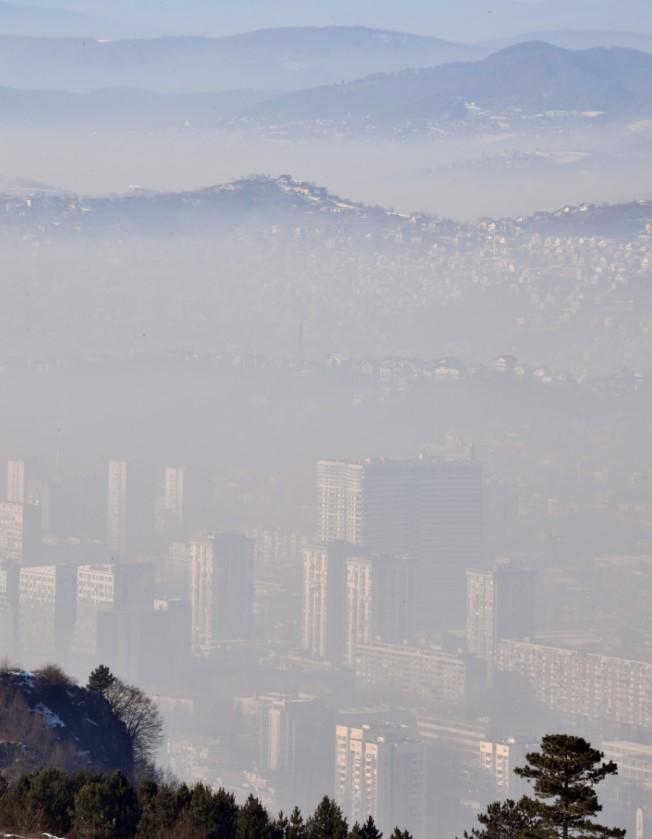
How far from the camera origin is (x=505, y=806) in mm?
10531

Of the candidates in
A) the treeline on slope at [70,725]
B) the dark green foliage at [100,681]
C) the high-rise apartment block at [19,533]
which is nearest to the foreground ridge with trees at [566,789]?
the treeline on slope at [70,725]

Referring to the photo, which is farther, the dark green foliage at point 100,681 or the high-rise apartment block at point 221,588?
the high-rise apartment block at point 221,588

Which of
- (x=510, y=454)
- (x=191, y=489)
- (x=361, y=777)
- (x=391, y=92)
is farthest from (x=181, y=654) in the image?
(x=391, y=92)

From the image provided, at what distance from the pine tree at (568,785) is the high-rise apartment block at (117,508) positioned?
7289 cm

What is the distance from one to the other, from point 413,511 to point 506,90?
186ft

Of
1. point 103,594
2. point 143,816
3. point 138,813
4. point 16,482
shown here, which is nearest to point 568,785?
point 143,816

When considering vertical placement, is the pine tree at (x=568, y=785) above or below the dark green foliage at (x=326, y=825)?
above

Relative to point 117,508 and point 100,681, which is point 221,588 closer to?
point 117,508

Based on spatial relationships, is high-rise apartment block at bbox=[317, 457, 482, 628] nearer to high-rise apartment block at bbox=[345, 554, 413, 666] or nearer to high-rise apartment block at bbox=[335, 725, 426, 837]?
high-rise apartment block at bbox=[345, 554, 413, 666]

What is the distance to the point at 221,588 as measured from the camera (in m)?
74.3

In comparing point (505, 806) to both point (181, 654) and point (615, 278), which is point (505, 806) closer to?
point (181, 654)

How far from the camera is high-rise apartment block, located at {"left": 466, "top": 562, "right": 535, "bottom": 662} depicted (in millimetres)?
67500

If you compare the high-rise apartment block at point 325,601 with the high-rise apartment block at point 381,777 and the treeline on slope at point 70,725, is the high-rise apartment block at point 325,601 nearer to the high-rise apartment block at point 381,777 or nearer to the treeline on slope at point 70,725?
the high-rise apartment block at point 381,777

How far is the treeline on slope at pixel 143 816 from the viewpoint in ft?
42.3
